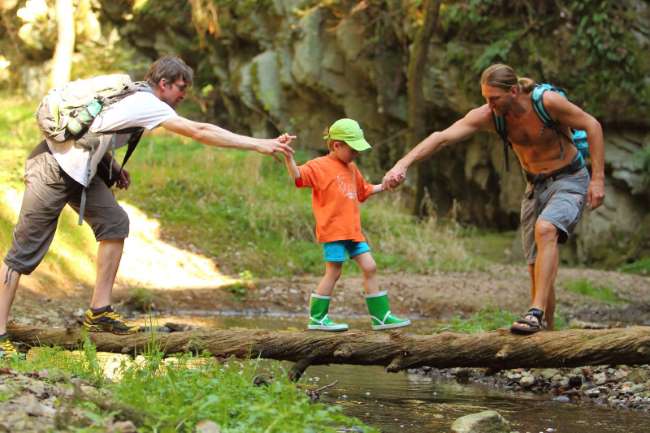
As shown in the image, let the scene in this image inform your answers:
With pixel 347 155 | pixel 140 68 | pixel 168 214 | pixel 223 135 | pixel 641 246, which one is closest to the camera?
pixel 223 135

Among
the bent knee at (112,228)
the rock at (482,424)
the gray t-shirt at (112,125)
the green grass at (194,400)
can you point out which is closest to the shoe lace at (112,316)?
the bent knee at (112,228)

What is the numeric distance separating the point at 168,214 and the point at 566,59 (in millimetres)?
8557

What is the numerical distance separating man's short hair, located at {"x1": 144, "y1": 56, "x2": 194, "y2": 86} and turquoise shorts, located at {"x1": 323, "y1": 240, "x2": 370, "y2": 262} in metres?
1.78

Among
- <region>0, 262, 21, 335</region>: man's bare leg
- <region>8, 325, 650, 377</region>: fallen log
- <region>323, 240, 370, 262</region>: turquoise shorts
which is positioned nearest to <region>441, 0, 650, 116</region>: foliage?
<region>323, 240, 370, 262</region>: turquoise shorts

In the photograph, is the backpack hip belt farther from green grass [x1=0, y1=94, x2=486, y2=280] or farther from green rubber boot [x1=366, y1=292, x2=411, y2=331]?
green grass [x1=0, y1=94, x2=486, y2=280]

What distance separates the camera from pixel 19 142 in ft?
61.7

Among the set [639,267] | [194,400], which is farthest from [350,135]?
[639,267]

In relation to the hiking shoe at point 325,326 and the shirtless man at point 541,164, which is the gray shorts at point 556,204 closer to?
the shirtless man at point 541,164

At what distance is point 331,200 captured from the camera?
7516 mm

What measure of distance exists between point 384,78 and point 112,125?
17.1 m

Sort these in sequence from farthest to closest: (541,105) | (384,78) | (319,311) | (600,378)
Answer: (384,78), (600,378), (319,311), (541,105)

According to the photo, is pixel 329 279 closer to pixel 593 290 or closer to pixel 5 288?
pixel 5 288

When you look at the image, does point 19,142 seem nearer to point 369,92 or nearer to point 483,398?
point 369,92

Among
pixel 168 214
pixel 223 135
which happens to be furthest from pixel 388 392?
pixel 168 214
